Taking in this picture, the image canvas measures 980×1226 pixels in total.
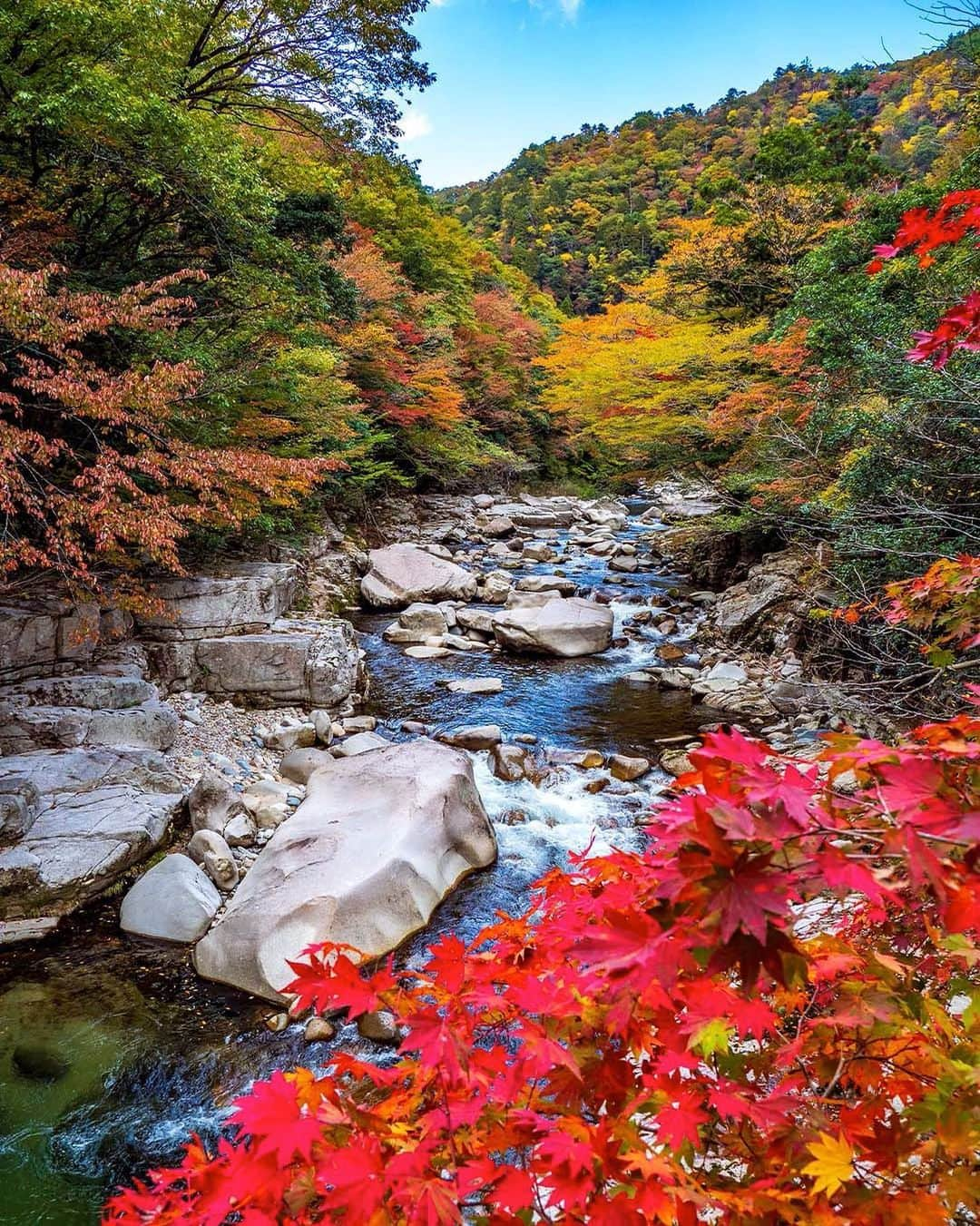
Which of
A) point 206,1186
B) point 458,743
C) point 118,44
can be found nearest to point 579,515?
point 458,743

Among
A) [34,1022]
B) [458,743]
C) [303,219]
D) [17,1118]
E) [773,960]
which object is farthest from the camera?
[303,219]

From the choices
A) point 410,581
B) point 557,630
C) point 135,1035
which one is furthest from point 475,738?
point 410,581

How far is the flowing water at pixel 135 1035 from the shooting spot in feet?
9.93

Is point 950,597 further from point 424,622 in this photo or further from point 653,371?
point 653,371

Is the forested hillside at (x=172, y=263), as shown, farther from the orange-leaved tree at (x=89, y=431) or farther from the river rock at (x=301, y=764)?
the river rock at (x=301, y=764)

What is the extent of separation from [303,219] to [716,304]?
9.53 metres

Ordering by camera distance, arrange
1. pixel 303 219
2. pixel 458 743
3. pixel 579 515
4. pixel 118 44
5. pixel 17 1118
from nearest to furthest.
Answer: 1. pixel 17 1118
2. pixel 118 44
3. pixel 458 743
4. pixel 303 219
5. pixel 579 515

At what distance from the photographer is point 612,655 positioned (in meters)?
10.3

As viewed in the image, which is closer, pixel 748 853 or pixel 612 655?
pixel 748 853

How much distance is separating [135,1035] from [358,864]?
1577 mm

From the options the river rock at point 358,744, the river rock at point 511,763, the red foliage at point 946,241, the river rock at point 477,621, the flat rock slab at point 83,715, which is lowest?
the river rock at point 511,763

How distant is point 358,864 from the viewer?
4551 millimetres

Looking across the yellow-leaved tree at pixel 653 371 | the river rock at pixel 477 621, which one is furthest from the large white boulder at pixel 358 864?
the yellow-leaved tree at pixel 653 371

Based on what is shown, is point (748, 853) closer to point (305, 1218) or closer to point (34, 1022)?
point (305, 1218)
